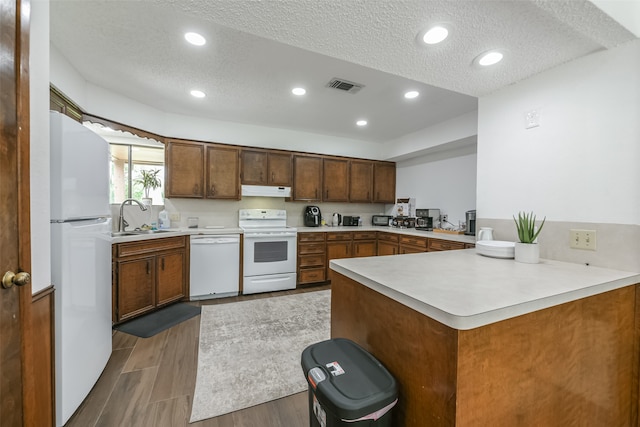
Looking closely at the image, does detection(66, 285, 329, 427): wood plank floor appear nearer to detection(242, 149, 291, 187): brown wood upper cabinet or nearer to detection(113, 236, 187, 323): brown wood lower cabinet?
detection(113, 236, 187, 323): brown wood lower cabinet

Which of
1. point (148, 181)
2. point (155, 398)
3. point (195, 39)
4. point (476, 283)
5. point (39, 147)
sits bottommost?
point (155, 398)

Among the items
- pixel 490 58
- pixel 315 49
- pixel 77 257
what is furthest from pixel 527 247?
pixel 77 257

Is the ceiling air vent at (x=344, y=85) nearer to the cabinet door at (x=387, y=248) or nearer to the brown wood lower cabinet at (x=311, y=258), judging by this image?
the brown wood lower cabinet at (x=311, y=258)

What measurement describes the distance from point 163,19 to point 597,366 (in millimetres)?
3025

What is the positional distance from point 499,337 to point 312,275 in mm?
3222

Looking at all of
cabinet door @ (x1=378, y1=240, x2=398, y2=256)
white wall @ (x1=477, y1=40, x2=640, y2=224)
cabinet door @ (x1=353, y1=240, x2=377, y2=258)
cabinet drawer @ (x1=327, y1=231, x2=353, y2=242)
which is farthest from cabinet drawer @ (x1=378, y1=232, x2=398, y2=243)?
white wall @ (x1=477, y1=40, x2=640, y2=224)

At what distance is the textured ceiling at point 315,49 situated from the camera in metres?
1.10

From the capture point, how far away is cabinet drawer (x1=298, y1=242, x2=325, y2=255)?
3.79 meters

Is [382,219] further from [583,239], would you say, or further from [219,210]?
[583,239]

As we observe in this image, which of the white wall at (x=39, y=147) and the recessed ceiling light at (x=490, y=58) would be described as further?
the recessed ceiling light at (x=490, y=58)

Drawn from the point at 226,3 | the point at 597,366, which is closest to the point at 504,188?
the point at 597,366

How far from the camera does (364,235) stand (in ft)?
13.9

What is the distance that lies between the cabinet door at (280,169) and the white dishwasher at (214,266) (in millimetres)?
1073

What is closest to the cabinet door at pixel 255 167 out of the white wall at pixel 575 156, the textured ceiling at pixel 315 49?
the textured ceiling at pixel 315 49
